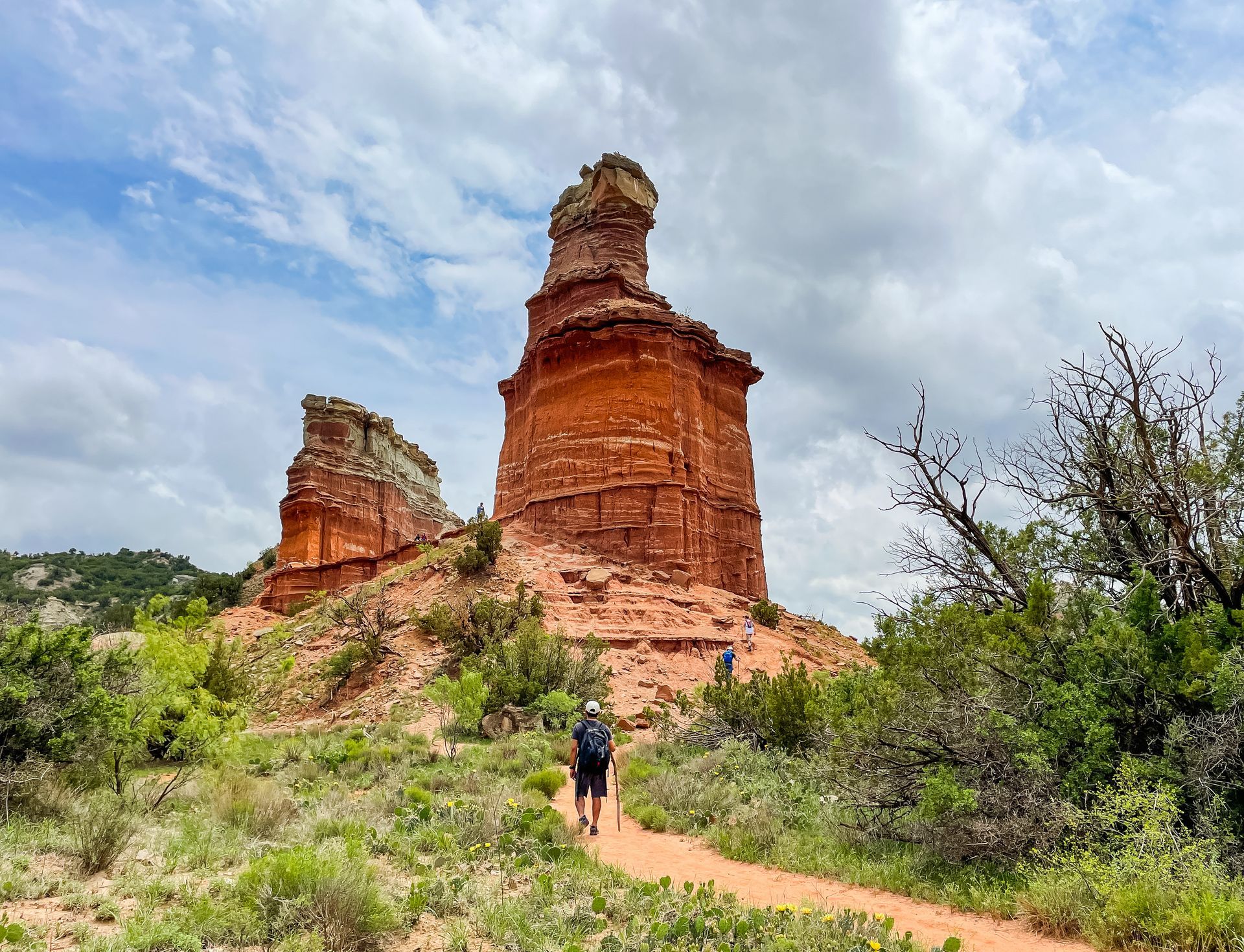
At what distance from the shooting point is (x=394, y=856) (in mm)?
6770

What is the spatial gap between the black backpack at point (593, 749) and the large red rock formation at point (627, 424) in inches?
786

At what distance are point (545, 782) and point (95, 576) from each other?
86.3 m

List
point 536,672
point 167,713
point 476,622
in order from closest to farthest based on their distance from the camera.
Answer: point 167,713, point 536,672, point 476,622

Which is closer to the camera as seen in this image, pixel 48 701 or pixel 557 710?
pixel 48 701

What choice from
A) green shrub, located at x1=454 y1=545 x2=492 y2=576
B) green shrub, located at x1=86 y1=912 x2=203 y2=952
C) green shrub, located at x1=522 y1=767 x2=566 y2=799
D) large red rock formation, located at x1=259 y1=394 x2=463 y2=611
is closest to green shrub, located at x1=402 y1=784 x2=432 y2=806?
green shrub, located at x1=522 y1=767 x2=566 y2=799

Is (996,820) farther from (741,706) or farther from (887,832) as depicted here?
(741,706)

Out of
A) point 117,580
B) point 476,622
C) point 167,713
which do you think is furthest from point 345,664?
point 117,580

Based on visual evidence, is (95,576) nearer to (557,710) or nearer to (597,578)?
(597,578)

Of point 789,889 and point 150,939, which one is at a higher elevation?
point 150,939

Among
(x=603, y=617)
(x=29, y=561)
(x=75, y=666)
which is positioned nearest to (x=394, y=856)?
(x=75, y=666)

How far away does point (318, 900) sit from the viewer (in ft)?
15.7

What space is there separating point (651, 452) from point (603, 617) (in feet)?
30.5

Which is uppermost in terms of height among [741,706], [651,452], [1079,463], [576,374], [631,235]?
[631,235]

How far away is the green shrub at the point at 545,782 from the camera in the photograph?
35.5ft
